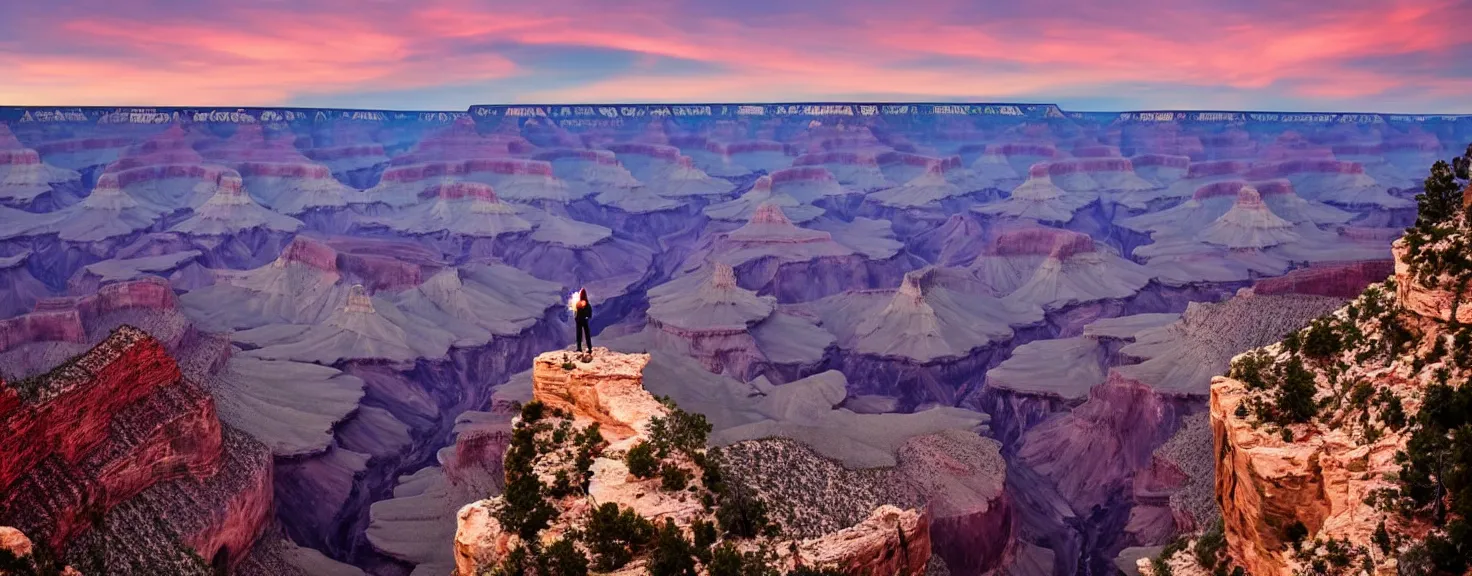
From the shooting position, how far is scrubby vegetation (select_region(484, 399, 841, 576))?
2473 cm

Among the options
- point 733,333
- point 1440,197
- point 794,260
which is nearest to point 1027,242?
point 794,260

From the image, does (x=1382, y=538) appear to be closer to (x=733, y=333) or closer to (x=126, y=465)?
(x=126, y=465)

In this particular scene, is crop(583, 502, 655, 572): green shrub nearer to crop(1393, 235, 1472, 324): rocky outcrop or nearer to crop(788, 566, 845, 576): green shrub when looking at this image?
crop(788, 566, 845, 576): green shrub

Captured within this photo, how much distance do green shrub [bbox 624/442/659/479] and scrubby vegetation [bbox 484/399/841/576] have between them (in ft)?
0.09

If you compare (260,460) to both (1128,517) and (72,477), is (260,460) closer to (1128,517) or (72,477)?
(72,477)

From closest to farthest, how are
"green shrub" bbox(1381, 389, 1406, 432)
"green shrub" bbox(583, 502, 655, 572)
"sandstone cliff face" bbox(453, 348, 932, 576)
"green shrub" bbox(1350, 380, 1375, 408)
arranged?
"green shrub" bbox(1381, 389, 1406, 432), "green shrub" bbox(1350, 380, 1375, 408), "green shrub" bbox(583, 502, 655, 572), "sandstone cliff face" bbox(453, 348, 932, 576)

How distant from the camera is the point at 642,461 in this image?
94.0 ft

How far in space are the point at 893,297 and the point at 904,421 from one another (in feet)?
202

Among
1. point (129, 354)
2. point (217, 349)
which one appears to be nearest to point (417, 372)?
point (217, 349)

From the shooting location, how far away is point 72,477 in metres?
43.5

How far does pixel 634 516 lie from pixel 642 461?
2.80 metres

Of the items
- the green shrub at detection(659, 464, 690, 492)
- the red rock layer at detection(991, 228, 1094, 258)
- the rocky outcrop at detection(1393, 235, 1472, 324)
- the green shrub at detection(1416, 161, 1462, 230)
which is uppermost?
the green shrub at detection(1416, 161, 1462, 230)

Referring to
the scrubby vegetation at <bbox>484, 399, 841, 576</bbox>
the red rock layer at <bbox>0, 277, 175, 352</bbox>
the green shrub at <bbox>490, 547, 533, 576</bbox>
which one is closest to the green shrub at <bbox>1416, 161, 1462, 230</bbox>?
the scrubby vegetation at <bbox>484, 399, 841, 576</bbox>

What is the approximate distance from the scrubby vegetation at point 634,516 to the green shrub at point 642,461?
29 millimetres
